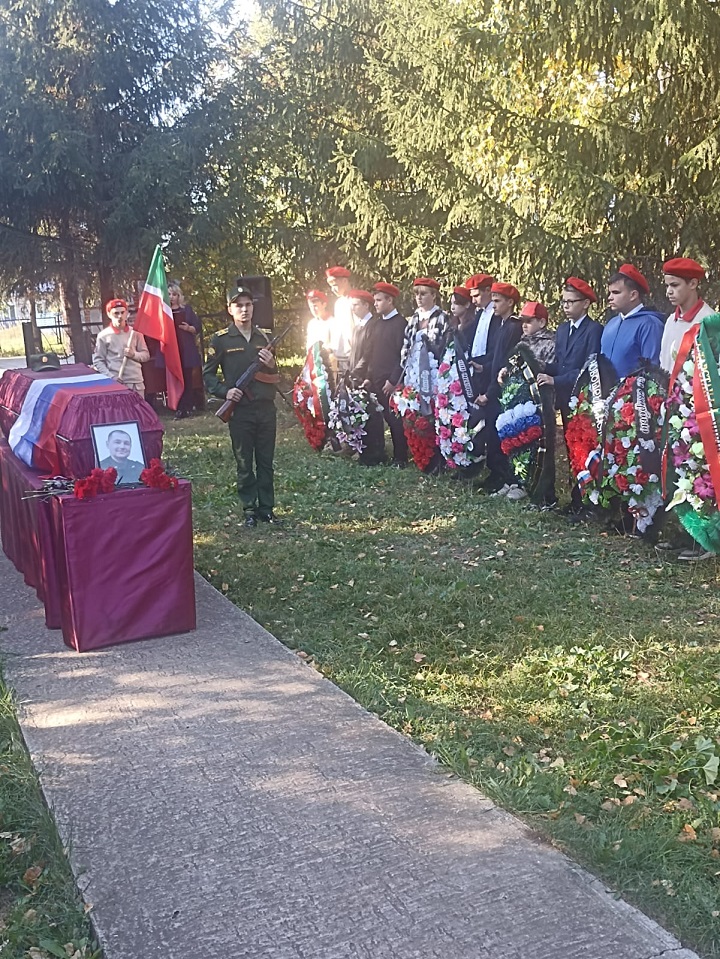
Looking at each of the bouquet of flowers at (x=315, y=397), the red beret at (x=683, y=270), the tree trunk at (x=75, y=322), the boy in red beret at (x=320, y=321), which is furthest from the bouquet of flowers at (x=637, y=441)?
the tree trunk at (x=75, y=322)

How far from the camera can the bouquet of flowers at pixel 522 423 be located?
26.7ft

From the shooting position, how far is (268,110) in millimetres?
18703

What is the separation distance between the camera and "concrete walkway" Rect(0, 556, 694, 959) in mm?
2795

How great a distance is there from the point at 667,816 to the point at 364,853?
1102mm

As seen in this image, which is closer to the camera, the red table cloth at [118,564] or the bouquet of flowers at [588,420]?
the red table cloth at [118,564]

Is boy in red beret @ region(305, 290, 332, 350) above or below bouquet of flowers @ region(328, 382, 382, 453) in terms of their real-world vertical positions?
above

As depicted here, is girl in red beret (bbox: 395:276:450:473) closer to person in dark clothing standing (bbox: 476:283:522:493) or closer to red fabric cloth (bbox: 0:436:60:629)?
person in dark clothing standing (bbox: 476:283:522:493)

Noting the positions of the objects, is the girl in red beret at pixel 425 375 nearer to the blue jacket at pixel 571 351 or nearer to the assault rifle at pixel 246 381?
the blue jacket at pixel 571 351

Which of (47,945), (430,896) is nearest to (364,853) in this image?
(430,896)

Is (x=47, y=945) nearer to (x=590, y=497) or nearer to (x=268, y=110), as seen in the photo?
(x=590, y=497)

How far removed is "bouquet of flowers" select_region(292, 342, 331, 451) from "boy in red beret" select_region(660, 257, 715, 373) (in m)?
5.03

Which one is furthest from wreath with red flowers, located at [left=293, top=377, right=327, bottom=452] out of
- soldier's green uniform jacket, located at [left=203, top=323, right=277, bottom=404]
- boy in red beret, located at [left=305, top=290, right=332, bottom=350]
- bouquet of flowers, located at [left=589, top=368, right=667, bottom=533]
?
bouquet of flowers, located at [left=589, top=368, right=667, bottom=533]

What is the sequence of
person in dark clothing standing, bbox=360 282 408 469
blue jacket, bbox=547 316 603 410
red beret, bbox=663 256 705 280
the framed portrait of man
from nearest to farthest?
the framed portrait of man
red beret, bbox=663 256 705 280
blue jacket, bbox=547 316 603 410
person in dark clothing standing, bbox=360 282 408 469

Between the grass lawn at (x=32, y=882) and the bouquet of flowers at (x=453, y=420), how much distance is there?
221 inches
